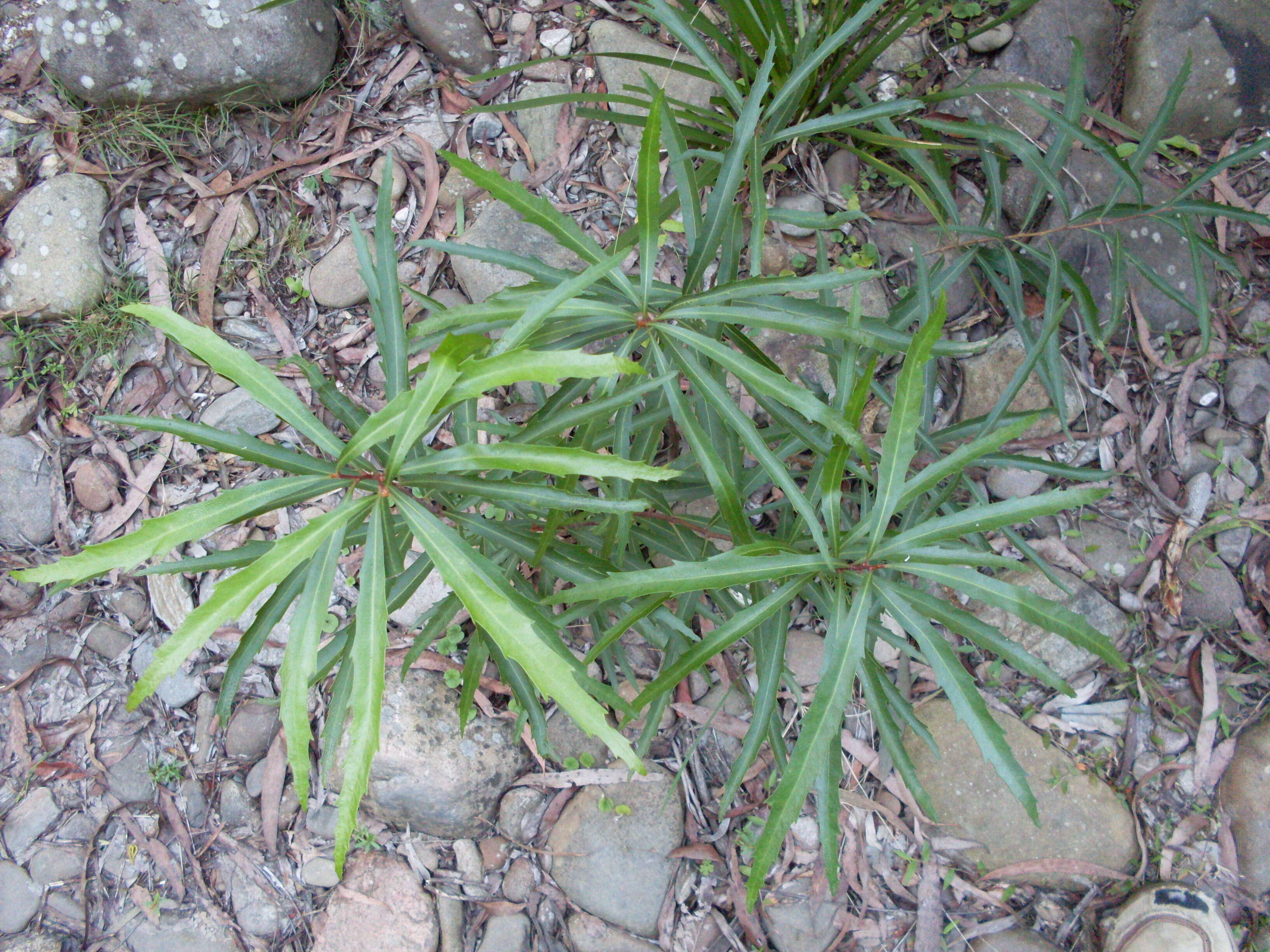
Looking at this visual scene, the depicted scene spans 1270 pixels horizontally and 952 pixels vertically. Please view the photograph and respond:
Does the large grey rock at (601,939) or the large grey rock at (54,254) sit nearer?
the large grey rock at (601,939)

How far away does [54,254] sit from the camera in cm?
235

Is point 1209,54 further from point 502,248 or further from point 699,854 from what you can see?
point 699,854

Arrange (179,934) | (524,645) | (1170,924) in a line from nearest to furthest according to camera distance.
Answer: (524,645)
(1170,924)
(179,934)

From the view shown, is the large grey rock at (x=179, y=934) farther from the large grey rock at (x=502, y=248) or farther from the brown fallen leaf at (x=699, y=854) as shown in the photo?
the large grey rock at (x=502, y=248)

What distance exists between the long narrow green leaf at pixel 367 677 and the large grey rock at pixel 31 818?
2.00 metres

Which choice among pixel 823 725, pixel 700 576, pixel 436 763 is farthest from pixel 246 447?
pixel 436 763

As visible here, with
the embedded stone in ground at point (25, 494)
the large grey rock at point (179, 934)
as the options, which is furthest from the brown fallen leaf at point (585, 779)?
the embedded stone in ground at point (25, 494)

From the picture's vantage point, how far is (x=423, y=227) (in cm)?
240

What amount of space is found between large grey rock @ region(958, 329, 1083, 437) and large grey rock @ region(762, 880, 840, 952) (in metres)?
1.45

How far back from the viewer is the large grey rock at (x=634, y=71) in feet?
7.42

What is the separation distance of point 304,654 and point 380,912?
157 cm

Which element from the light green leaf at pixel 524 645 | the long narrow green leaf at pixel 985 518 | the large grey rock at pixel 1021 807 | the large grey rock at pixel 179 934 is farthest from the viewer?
the large grey rock at pixel 179 934

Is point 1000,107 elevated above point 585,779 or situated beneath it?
elevated above

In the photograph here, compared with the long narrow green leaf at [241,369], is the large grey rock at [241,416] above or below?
below
